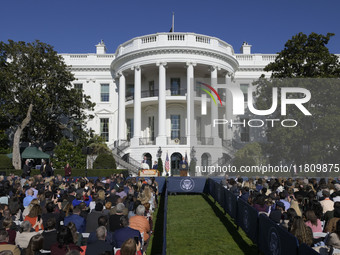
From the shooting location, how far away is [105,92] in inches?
1620

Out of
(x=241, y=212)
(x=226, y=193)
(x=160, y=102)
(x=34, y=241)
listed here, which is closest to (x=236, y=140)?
(x=160, y=102)

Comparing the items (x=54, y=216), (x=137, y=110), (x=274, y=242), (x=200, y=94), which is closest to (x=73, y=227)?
(x=54, y=216)

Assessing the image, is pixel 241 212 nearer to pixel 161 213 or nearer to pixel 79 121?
pixel 161 213

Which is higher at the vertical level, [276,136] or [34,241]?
[276,136]

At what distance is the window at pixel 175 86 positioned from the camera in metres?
37.8

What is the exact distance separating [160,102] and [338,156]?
17042 millimetres

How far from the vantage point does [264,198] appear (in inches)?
388

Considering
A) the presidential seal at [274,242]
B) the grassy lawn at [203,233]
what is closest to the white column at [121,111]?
the grassy lawn at [203,233]

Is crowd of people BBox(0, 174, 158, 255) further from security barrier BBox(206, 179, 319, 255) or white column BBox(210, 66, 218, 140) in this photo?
white column BBox(210, 66, 218, 140)

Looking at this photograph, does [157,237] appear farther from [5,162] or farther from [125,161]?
[125,161]

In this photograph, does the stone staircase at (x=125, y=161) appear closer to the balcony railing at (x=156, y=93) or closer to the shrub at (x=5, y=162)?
the balcony railing at (x=156, y=93)

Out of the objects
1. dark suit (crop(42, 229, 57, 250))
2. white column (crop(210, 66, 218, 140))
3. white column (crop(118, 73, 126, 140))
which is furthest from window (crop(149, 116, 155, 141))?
dark suit (crop(42, 229, 57, 250))

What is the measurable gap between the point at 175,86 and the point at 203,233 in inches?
1122

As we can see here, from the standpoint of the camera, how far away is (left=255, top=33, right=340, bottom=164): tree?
→ 2581cm
